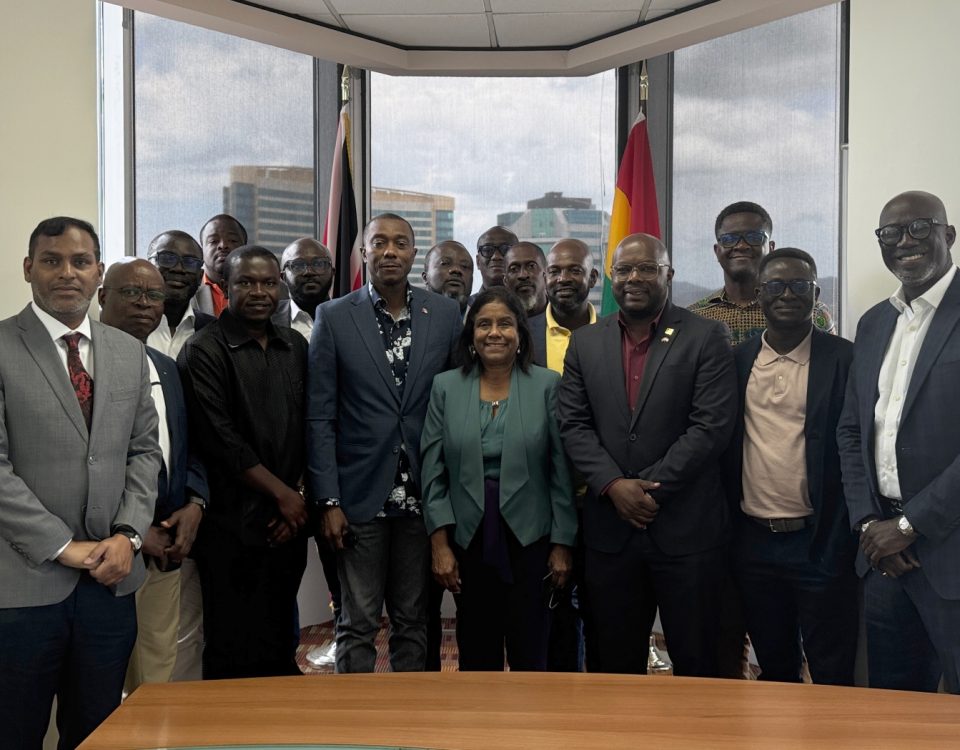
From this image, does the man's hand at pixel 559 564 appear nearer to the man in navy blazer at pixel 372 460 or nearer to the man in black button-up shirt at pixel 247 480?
the man in navy blazer at pixel 372 460

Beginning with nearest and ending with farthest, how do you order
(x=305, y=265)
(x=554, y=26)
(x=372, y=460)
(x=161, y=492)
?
(x=161, y=492), (x=372, y=460), (x=305, y=265), (x=554, y=26)

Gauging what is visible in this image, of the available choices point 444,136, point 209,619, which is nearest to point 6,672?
point 209,619

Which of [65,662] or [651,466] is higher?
[651,466]

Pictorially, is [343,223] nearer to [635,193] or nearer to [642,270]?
[635,193]

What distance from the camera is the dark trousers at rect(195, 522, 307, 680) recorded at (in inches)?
122

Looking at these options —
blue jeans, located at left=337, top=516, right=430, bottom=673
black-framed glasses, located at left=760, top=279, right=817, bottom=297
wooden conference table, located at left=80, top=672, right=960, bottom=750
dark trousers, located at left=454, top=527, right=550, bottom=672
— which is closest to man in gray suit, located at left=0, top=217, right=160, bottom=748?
wooden conference table, located at left=80, top=672, right=960, bottom=750

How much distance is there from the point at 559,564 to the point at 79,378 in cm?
158

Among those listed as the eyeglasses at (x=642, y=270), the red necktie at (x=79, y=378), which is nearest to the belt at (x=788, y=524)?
the eyeglasses at (x=642, y=270)

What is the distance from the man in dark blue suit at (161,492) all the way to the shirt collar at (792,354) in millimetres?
1897

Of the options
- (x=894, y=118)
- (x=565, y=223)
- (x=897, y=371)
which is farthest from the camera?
(x=565, y=223)

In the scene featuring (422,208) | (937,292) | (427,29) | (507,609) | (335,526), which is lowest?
(507,609)

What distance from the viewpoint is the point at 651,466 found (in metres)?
3.00

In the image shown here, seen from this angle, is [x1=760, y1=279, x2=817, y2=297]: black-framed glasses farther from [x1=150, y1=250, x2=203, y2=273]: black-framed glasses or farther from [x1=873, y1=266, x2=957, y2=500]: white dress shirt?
[x1=150, y1=250, x2=203, y2=273]: black-framed glasses

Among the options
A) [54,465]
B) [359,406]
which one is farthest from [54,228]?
[359,406]
